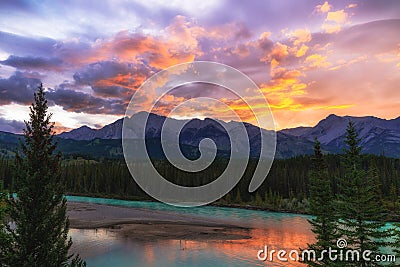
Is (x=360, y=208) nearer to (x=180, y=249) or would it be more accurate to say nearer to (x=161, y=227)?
(x=180, y=249)

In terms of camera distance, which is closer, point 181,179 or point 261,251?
point 261,251

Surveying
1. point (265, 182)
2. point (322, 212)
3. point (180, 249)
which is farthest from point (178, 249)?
point (265, 182)

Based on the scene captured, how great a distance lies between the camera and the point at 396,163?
128m

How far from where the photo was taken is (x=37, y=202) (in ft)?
49.4

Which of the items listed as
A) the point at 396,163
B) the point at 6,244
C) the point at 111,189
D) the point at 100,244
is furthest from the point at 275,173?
the point at 6,244

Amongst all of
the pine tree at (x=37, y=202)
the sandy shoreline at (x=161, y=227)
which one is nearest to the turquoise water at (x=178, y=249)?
the sandy shoreline at (x=161, y=227)

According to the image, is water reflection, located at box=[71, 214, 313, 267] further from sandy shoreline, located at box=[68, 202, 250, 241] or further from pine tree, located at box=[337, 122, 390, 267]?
pine tree, located at box=[337, 122, 390, 267]

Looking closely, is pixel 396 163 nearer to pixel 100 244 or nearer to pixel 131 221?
pixel 131 221

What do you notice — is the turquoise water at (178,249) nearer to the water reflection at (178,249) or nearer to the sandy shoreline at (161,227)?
the water reflection at (178,249)

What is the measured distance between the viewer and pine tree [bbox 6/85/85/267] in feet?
47.6

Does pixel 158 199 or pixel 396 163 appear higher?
pixel 396 163

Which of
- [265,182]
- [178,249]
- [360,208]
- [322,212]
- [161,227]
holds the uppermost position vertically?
[360,208]

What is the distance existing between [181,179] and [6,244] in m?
119

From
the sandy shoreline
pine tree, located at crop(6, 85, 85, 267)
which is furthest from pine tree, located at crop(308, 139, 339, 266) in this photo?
the sandy shoreline
